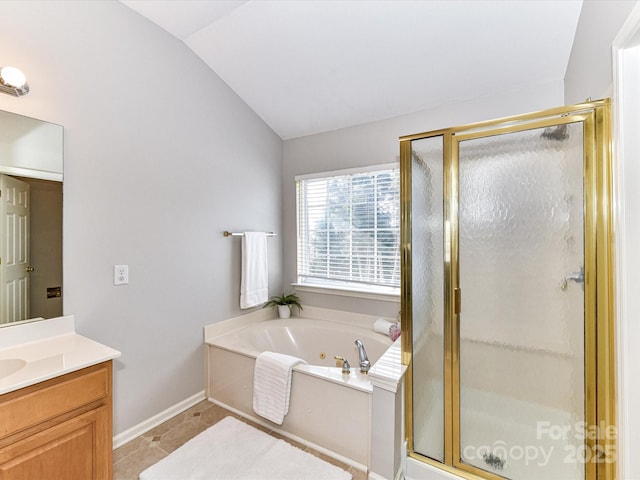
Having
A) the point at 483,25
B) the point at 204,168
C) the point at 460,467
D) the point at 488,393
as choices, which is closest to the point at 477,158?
the point at 483,25

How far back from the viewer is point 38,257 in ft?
5.16

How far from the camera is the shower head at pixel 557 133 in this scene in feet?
4.17

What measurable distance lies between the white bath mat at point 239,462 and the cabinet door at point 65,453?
38 centimetres

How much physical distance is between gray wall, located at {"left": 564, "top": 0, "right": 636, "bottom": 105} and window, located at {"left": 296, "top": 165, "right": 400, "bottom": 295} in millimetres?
1233

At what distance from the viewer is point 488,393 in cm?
148

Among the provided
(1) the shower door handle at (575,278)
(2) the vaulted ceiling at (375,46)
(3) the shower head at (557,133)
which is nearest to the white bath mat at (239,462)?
(1) the shower door handle at (575,278)

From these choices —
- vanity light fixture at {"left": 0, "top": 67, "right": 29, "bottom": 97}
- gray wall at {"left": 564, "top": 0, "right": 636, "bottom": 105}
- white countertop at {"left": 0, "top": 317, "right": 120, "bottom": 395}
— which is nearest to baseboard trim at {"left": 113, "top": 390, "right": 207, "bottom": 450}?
white countertop at {"left": 0, "top": 317, "right": 120, "bottom": 395}

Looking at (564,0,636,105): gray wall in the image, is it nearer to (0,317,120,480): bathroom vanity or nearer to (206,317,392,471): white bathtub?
(206,317,392,471): white bathtub

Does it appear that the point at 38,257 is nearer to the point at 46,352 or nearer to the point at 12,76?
the point at 46,352

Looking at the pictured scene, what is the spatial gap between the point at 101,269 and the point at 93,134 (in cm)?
79

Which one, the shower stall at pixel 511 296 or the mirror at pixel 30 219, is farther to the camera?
the mirror at pixel 30 219

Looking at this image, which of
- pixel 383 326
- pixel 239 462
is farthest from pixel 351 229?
pixel 239 462

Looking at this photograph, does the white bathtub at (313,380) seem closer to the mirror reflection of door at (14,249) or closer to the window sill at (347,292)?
the window sill at (347,292)

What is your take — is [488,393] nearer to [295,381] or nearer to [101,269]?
[295,381]
